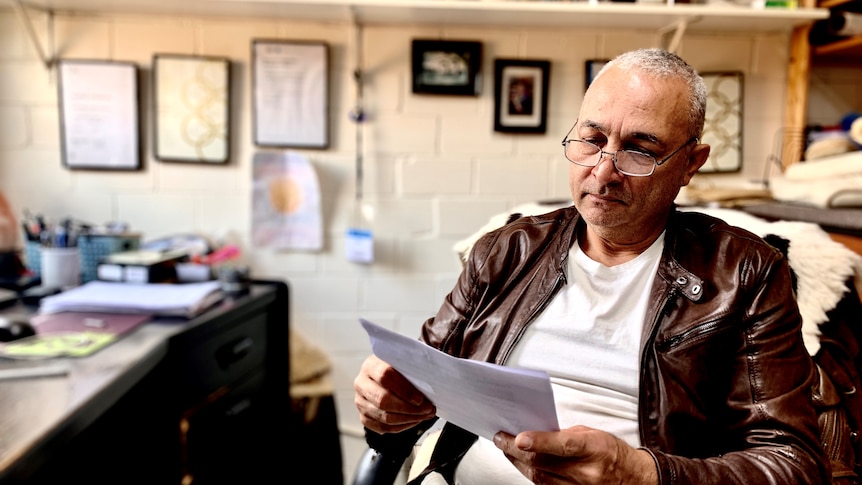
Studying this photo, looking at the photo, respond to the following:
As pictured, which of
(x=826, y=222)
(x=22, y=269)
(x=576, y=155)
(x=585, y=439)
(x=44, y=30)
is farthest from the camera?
(x=44, y=30)

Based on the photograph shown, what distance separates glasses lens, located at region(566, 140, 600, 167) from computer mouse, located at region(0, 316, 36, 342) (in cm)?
106

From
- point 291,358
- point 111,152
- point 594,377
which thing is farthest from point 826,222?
point 111,152

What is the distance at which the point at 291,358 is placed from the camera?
1.96 metres

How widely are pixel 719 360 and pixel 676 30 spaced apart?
53.7 inches

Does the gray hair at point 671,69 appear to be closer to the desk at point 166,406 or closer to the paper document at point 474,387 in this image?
the paper document at point 474,387

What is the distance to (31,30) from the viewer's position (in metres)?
1.83

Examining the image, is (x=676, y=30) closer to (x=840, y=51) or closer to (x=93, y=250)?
(x=840, y=51)

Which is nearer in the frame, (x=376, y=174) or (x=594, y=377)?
(x=594, y=377)

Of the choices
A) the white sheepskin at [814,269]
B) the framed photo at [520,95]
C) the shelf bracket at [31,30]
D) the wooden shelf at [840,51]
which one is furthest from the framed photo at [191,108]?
the wooden shelf at [840,51]

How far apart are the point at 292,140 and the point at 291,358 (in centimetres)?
69

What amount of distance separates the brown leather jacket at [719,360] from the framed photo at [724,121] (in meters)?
1.19

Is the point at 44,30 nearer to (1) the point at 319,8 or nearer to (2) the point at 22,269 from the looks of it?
(2) the point at 22,269

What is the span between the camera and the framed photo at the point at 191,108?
1907 mm

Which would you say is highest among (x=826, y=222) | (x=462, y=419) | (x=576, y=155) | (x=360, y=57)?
(x=360, y=57)
